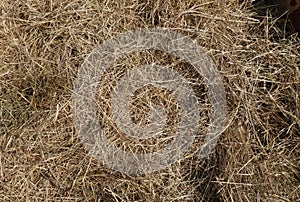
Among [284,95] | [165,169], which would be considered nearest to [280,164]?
[284,95]

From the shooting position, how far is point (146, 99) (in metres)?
1.68

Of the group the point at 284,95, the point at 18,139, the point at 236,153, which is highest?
the point at 284,95

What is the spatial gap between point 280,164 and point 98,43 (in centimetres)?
63

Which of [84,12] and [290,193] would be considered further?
[84,12]

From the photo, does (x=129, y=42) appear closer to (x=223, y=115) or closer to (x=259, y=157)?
(x=223, y=115)

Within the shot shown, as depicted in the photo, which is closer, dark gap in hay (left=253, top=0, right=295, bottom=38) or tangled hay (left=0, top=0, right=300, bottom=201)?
tangled hay (left=0, top=0, right=300, bottom=201)

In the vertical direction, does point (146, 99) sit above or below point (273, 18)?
below

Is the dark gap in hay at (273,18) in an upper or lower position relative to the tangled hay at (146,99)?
upper

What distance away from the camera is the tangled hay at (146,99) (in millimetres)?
1624

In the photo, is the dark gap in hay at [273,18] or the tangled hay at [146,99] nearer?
the tangled hay at [146,99]

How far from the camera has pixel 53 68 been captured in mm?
1711

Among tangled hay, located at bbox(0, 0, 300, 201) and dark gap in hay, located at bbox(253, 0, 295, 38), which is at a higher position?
dark gap in hay, located at bbox(253, 0, 295, 38)

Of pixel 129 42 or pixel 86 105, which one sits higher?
pixel 129 42

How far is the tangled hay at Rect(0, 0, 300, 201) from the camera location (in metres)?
1.62
